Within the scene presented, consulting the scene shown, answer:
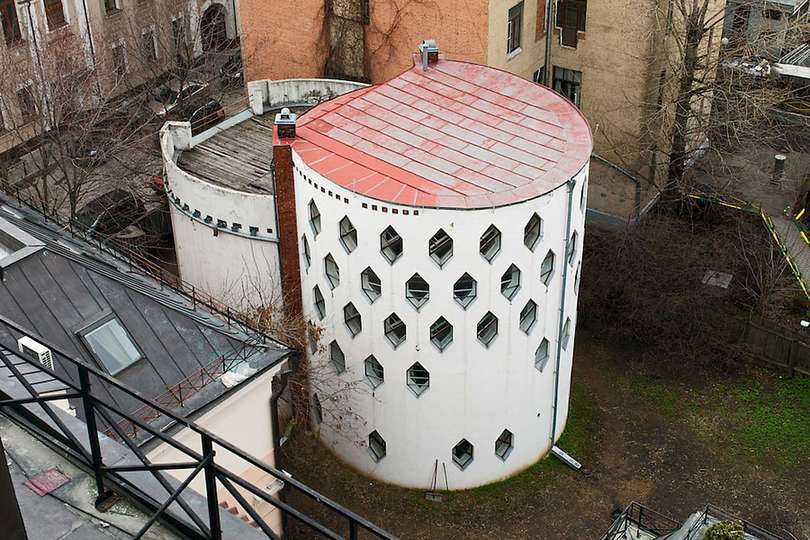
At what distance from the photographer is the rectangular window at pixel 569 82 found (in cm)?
4800

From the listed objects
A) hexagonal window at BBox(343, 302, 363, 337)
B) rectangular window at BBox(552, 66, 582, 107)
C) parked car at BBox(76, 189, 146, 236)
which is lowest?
parked car at BBox(76, 189, 146, 236)

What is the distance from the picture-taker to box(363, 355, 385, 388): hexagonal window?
34.8 m

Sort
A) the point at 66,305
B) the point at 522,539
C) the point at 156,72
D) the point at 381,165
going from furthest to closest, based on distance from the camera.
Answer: the point at 156,72
the point at 522,539
the point at 381,165
the point at 66,305

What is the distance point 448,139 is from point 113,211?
19.5 metres

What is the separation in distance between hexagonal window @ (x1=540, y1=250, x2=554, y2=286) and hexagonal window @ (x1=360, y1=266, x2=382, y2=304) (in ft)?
16.6

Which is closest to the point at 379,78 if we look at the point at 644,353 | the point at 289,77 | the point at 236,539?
the point at 289,77

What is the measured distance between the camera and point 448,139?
111ft

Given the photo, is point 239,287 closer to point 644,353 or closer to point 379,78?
point 379,78

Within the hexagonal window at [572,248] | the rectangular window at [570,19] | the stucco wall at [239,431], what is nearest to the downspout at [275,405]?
the stucco wall at [239,431]

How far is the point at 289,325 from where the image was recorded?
35062mm

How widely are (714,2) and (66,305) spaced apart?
3219 centimetres

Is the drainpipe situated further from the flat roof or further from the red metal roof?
the flat roof

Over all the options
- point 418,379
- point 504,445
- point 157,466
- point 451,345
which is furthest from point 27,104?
point 157,466

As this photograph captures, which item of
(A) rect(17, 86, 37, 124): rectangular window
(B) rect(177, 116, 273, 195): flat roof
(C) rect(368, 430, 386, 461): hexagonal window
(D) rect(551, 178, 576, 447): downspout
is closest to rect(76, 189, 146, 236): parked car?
(A) rect(17, 86, 37, 124): rectangular window
